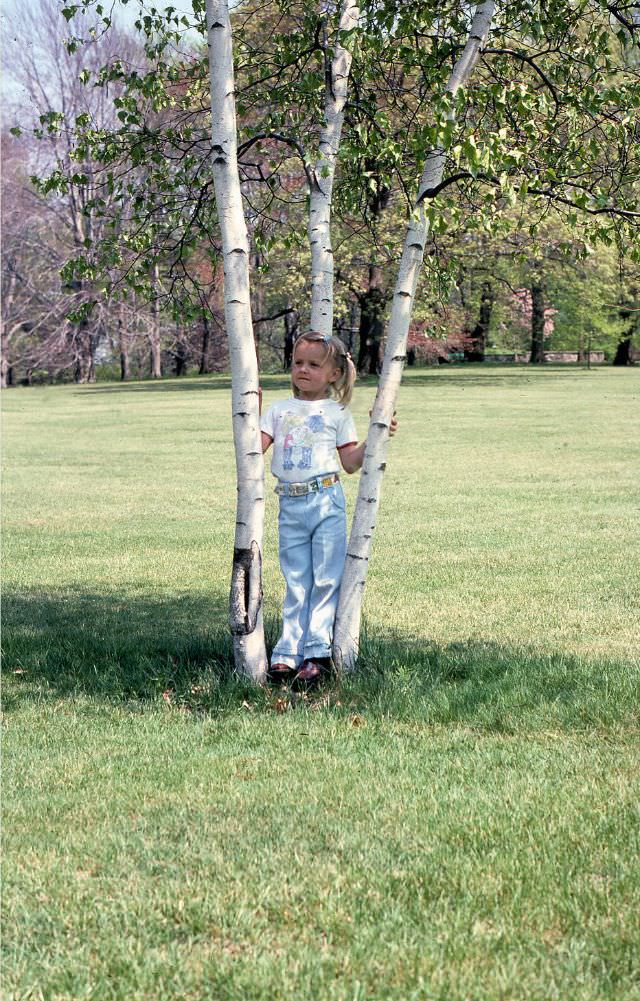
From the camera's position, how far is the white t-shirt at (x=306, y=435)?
5.82 m

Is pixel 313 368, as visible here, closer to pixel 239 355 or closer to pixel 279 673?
pixel 239 355

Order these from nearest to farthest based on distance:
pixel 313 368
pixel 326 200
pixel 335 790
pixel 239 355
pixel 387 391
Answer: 1. pixel 335 790
2. pixel 239 355
3. pixel 387 391
4. pixel 313 368
5. pixel 326 200

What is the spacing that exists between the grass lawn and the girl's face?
1529 mm

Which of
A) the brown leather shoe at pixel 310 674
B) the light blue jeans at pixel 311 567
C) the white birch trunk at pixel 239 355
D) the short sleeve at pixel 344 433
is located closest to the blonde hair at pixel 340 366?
the short sleeve at pixel 344 433

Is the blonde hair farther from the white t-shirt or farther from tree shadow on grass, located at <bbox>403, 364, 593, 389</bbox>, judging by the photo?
tree shadow on grass, located at <bbox>403, 364, 593, 389</bbox>

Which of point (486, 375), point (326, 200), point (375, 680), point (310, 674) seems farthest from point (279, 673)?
point (486, 375)

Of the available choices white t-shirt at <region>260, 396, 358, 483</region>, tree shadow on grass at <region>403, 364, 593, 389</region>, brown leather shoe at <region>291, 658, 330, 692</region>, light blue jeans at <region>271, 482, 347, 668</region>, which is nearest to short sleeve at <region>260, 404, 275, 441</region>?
white t-shirt at <region>260, 396, 358, 483</region>

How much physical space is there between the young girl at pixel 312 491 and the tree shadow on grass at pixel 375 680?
29 cm

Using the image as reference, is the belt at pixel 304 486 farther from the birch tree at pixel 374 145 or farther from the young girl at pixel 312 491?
the birch tree at pixel 374 145

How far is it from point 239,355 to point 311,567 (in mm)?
1222

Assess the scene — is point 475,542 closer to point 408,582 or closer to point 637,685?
point 408,582

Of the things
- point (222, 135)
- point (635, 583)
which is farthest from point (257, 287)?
point (222, 135)

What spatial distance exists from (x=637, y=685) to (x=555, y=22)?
12.0 feet

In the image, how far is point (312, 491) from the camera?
5.83 m
